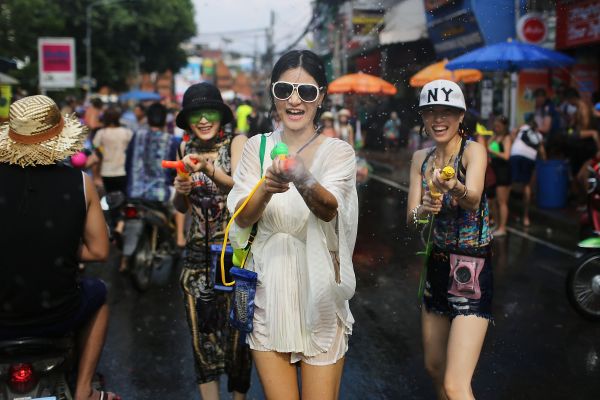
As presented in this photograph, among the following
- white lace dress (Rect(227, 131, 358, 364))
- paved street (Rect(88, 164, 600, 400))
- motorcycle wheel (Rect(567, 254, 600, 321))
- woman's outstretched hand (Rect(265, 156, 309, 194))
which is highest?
woman's outstretched hand (Rect(265, 156, 309, 194))

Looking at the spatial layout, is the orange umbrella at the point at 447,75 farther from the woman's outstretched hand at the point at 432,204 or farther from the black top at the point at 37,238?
the black top at the point at 37,238

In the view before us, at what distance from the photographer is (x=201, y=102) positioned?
3.99 m

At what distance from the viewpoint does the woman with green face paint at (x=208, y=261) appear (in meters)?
3.94

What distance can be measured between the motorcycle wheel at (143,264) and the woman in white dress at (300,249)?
437cm

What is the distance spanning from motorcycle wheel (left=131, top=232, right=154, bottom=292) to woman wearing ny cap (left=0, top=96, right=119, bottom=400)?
155 inches

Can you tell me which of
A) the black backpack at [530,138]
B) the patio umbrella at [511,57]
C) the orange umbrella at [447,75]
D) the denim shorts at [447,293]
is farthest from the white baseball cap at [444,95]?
the orange umbrella at [447,75]

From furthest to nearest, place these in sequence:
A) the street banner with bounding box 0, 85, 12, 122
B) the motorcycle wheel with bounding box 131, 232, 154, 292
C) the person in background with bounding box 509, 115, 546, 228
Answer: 1. the person in background with bounding box 509, 115, 546, 228
2. the street banner with bounding box 0, 85, 12, 122
3. the motorcycle wheel with bounding box 131, 232, 154, 292

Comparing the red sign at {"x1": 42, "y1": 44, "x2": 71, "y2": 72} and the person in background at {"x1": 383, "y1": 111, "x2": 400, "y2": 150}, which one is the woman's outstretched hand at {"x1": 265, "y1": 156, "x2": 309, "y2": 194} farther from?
the red sign at {"x1": 42, "y1": 44, "x2": 71, "y2": 72}

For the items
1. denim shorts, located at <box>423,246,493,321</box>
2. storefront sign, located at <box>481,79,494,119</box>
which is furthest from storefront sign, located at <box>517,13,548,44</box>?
denim shorts, located at <box>423,246,493,321</box>

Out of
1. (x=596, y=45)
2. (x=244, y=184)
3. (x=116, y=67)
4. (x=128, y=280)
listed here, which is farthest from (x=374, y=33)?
(x=116, y=67)

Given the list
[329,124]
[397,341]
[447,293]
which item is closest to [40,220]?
[447,293]

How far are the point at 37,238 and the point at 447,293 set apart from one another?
6.28 ft

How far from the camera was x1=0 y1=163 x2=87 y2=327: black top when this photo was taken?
9.72ft

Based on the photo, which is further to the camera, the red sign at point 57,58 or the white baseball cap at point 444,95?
the red sign at point 57,58
